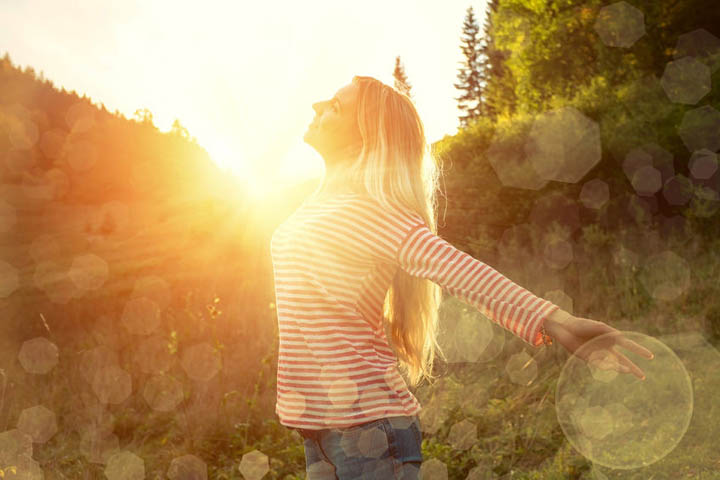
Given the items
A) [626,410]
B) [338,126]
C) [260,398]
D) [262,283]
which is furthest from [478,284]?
[262,283]

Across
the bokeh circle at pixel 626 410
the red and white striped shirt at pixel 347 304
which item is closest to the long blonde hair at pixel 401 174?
the red and white striped shirt at pixel 347 304

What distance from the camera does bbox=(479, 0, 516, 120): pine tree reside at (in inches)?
1058

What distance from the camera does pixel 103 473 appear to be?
3.94 m

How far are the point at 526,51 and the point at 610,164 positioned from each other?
9.56 meters

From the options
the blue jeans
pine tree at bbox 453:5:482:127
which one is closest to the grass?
the blue jeans

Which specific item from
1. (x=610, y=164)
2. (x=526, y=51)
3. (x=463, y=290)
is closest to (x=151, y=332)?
(x=463, y=290)

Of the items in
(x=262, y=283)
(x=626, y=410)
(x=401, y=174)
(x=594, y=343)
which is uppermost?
(x=401, y=174)

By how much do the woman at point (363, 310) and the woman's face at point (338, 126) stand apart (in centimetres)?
15

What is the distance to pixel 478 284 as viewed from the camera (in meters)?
1.39

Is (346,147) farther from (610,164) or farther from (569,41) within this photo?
(569,41)

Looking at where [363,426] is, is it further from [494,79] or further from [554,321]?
[494,79]

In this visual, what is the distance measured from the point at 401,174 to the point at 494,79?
29.7m

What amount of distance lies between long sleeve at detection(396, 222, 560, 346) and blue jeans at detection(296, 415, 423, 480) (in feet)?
1.44

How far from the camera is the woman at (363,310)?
139 centimetres
